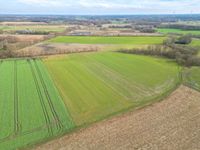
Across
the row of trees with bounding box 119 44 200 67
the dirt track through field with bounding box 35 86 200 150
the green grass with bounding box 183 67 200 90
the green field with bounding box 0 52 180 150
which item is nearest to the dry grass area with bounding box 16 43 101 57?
the green field with bounding box 0 52 180 150

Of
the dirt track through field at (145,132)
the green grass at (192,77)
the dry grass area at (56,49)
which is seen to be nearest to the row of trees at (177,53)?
the green grass at (192,77)

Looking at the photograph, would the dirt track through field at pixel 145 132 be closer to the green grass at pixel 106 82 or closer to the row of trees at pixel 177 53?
the green grass at pixel 106 82

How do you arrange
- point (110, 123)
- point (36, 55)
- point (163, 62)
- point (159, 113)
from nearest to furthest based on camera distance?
1. point (110, 123)
2. point (159, 113)
3. point (163, 62)
4. point (36, 55)

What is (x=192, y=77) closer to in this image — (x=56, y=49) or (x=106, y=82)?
(x=106, y=82)

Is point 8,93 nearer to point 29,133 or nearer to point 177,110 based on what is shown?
point 29,133

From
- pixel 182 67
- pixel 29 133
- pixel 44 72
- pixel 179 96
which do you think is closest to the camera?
pixel 29 133

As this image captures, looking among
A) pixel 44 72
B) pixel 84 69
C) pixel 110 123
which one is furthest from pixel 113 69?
pixel 110 123

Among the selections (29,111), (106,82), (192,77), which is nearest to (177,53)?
(192,77)
